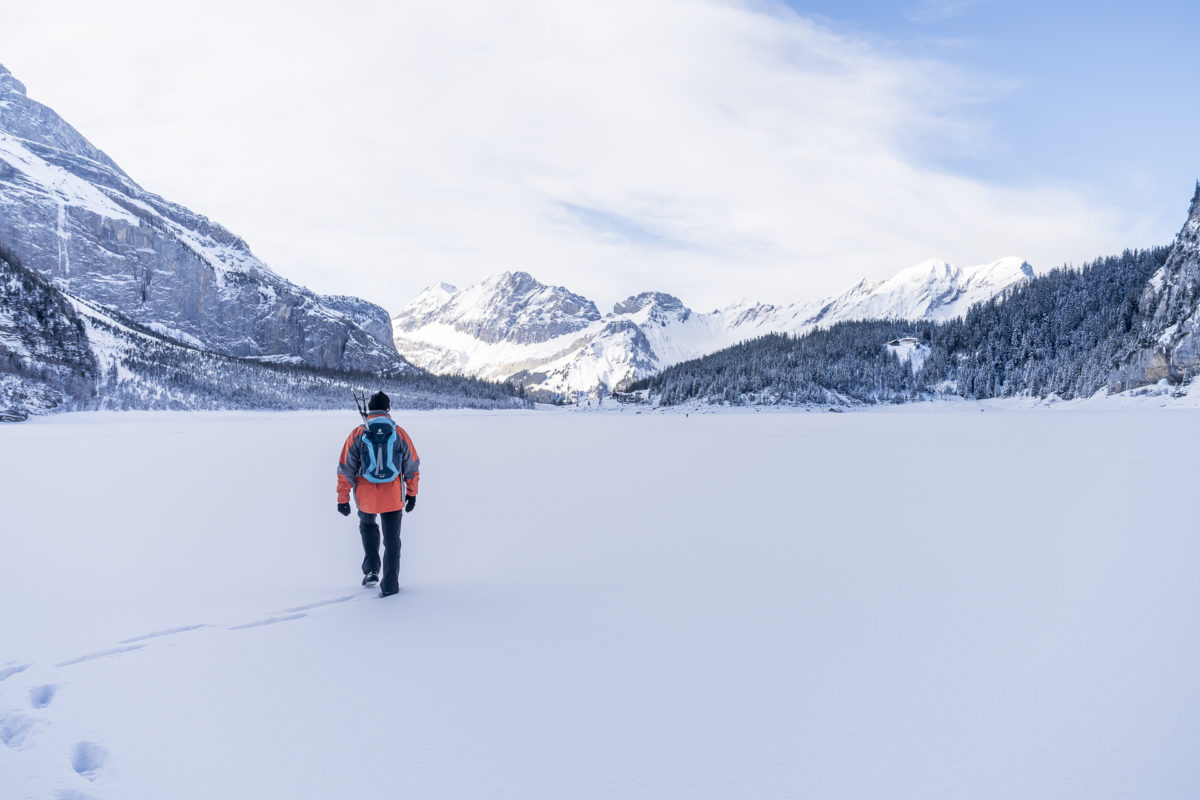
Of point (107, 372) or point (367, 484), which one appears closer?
point (367, 484)

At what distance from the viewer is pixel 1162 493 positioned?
42.8ft

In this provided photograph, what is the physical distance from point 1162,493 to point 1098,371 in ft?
336

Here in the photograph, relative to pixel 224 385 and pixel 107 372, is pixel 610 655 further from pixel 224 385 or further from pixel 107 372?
pixel 224 385

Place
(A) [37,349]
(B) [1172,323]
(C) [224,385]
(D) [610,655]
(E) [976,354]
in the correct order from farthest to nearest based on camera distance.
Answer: (E) [976,354] < (C) [224,385] < (B) [1172,323] < (A) [37,349] < (D) [610,655]

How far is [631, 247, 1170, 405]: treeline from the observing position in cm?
11338

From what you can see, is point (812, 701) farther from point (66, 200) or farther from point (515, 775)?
point (66, 200)

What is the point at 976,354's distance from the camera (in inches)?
5359

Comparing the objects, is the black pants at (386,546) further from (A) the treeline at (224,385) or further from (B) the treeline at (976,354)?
(B) the treeline at (976,354)

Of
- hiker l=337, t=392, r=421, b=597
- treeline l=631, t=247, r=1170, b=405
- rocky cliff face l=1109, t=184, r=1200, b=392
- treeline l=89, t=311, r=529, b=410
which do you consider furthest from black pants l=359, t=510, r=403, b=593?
treeline l=631, t=247, r=1170, b=405

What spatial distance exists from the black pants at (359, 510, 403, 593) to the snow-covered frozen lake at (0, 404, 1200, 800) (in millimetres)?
219

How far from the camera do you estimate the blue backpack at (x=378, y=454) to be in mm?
6926

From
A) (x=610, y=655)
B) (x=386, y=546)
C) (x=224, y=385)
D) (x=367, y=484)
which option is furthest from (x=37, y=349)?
(x=610, y=655)

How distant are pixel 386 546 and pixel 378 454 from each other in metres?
1.07

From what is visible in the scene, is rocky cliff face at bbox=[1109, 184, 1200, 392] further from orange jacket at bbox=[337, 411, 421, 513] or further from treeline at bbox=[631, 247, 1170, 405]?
orange jacket at bbox=[337, 411, 421, 513]
